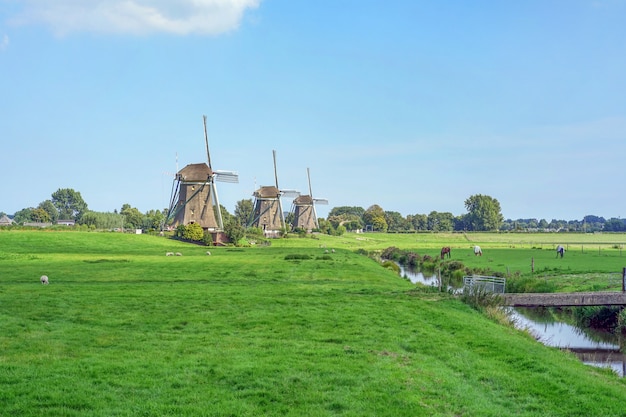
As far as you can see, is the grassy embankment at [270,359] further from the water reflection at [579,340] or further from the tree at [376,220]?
the tree at [376,220]

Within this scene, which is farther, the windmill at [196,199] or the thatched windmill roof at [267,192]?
the thatched windmill roof at [267,192]

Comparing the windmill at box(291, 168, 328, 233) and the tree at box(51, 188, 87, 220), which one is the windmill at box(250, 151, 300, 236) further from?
the tree at box(51, 188, 87, 220)

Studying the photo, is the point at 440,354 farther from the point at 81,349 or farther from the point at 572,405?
the point at 81,349

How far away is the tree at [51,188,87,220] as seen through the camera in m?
174

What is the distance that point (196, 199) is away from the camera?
93.2 m

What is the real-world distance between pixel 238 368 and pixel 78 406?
3.49m

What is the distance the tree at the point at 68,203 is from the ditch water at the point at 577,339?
165332mm

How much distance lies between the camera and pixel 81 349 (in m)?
13.6

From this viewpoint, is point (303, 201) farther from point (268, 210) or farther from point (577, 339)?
point (577, 339)

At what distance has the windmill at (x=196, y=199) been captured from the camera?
305ft

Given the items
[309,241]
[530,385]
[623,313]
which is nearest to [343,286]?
[623,313]

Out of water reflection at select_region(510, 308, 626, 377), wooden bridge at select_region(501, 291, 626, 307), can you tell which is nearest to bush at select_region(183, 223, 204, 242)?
water reflection at select_region(510, 308, 626, 377)

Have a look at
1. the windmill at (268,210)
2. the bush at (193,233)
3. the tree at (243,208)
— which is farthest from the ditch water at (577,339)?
the tree at (243,208)

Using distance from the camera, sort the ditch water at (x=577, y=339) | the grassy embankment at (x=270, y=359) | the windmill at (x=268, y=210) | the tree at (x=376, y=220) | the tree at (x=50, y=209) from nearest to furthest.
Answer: the grassy embankment at (x=270, y=359) → the ditch water at (x=577, y=339) → the windmill at (x=268, y=210) → the tree at (x=50, y=209) → the tree at (x=376, y=220)
